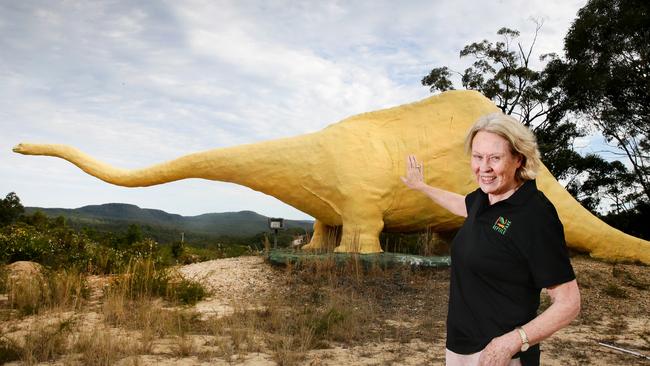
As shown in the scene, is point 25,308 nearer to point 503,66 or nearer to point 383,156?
point 383,156

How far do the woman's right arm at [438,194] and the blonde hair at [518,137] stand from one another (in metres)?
0.47

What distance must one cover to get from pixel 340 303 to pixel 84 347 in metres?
2.54

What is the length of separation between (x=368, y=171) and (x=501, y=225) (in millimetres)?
5525

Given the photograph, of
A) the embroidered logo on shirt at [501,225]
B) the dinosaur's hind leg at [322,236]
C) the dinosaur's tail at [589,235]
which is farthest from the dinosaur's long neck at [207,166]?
the embroidered logo on shirt at [501,225]

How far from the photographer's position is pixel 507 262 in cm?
156

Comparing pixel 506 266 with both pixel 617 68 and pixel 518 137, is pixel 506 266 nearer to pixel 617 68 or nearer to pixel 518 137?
pixel 518 137

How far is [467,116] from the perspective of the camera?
788cm

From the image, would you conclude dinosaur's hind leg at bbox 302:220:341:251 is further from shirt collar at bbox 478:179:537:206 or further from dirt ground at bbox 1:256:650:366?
shirt collar at bbox 478:179:537:206

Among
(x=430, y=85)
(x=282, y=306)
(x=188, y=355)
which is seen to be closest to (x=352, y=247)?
(x=282, y=306)

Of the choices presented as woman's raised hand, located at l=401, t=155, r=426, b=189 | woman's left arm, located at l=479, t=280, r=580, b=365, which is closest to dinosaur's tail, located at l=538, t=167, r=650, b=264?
woman's raised hand, located at l=401, t=155, r=426, b=189

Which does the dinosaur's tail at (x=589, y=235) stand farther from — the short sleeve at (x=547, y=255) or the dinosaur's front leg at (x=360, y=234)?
the short sleeve at (x=547, y=255)

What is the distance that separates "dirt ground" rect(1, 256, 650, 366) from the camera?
12.7 ft

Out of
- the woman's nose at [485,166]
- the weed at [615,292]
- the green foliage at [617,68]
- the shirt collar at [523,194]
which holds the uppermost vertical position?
the green foliage at [617,68]

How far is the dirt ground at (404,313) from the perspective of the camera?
12.7 feet
